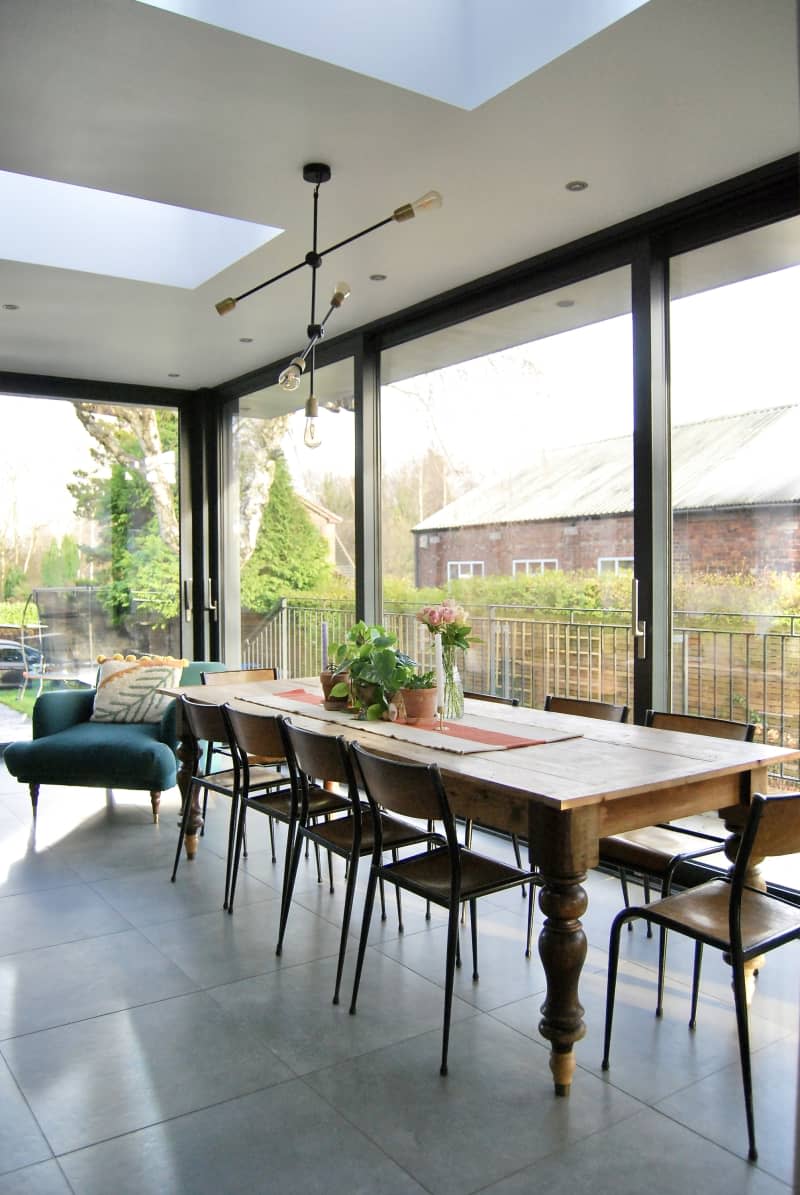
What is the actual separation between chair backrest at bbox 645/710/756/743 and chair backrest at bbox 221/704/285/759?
134 centimetres

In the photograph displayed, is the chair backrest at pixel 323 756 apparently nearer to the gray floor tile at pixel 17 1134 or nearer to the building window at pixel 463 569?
the gray floor tile at pixel 17 1134

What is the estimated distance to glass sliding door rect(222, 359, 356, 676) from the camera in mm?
5910

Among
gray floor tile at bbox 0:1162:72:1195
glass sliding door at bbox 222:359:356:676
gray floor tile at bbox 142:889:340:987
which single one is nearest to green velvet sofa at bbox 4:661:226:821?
gray floor tile at bbox 142:889:340:987

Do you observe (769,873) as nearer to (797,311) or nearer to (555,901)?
(555,901)

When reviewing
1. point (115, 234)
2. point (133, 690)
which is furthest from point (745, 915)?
point (115, 234)

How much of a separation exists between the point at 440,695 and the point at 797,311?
192cm

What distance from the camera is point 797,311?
3.36 meters

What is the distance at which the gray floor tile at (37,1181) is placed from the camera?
193cm

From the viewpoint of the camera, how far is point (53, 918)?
11.3ft

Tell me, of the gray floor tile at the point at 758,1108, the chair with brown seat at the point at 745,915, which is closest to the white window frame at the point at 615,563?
the chair with brown seat at the point at 745,915

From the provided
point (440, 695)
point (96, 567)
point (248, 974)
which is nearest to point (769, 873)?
point (440, 695)

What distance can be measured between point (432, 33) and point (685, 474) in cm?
189

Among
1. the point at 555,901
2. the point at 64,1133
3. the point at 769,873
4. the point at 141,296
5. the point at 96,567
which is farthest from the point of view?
the point at 96,567

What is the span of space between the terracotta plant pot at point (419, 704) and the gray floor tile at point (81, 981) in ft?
3.74
